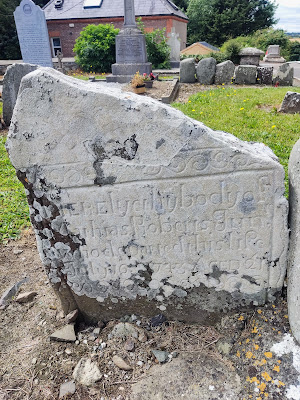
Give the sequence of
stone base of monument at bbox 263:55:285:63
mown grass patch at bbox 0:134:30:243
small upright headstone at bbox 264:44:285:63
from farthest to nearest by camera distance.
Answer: small upright headstone at bbox 264:44:285:63
stone base of monument at bbox 263:55:285:63
mown grass patch at bbox 0:134:30:243

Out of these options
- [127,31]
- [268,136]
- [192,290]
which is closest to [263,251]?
[192,290]

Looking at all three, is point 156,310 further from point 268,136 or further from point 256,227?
point 268,136

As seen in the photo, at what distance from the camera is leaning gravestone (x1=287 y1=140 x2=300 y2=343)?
181cm

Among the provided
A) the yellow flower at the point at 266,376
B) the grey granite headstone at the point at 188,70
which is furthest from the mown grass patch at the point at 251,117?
the grey granite headstone at the point at 188,70

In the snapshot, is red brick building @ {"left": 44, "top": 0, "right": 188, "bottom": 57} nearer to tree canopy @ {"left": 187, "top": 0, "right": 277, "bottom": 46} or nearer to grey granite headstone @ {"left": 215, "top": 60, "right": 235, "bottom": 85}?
tree canopy @ {"left": 187, "top": 0, "right": 277, "bottom": 46}

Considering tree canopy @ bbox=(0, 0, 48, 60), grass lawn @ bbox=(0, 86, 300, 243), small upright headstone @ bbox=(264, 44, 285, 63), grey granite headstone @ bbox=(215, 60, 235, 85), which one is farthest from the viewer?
tree canopy @ bbox=(0, 0, 48, 60)

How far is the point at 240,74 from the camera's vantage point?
36.6ft

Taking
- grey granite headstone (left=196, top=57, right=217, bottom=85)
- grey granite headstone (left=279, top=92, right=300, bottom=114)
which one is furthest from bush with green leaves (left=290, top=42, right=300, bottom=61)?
grey granite headstone (left=279, top=92, right=300, bottom=114)

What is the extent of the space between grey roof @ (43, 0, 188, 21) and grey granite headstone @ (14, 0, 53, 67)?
40.3 ft

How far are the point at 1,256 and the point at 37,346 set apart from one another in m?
1.27

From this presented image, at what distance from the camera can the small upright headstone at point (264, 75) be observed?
11.2 meters

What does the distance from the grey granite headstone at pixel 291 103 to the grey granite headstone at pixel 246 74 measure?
4.86 m

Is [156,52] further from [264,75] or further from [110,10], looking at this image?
[110,10]

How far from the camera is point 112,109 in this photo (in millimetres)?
1688
